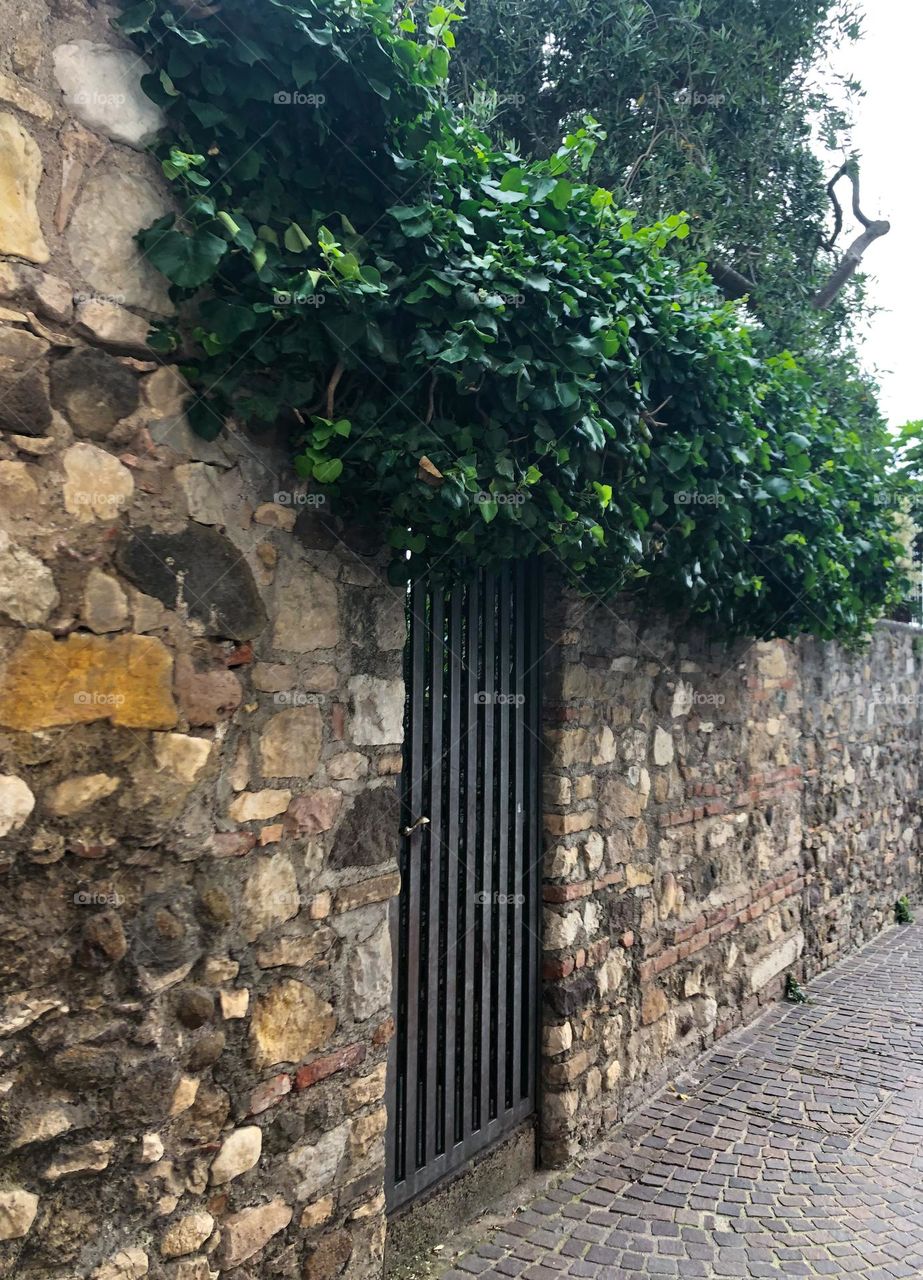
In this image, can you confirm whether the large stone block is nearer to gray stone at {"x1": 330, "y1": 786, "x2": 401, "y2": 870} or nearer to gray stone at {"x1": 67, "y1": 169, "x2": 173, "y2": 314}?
gray stone at {"x1": 330, "y1": 786, "x2": 401, "y2": 870}

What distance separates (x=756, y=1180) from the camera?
3.75 metres

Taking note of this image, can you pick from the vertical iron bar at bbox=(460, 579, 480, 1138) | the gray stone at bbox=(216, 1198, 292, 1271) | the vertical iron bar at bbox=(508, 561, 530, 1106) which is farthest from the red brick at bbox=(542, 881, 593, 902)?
the gray stone at bbox=(216, 1198, 292, 1271)

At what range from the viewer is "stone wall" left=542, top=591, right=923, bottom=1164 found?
391 centimetres

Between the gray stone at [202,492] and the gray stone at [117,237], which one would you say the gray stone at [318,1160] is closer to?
the gray stone at [202,492]

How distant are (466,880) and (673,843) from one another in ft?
5.42

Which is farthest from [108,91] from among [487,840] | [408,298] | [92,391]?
[487,840]

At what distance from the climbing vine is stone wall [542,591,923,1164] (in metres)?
0.90

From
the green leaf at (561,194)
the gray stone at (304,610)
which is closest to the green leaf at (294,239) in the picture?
the gray stone at (304,610)

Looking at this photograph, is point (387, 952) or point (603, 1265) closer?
point (387, 952)

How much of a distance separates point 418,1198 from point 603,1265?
2.10 feet

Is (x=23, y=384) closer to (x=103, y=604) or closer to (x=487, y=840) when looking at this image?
(x=103, y=604)

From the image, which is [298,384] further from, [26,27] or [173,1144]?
[173,1144]

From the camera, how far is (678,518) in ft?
12.5

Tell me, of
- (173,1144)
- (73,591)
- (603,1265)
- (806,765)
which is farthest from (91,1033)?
(806,765)
